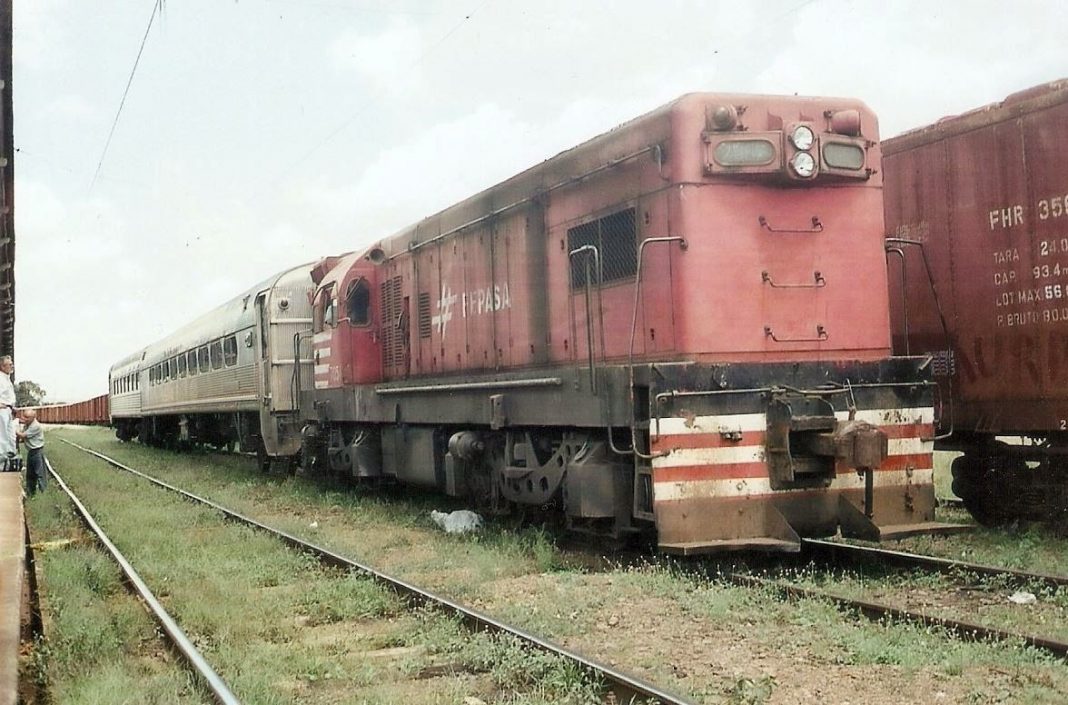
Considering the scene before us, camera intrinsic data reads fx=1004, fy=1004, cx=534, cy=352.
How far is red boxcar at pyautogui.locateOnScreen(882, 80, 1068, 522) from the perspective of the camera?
7.66 meters

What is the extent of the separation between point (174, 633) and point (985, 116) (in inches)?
283

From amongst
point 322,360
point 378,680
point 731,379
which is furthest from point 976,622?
point 322,360

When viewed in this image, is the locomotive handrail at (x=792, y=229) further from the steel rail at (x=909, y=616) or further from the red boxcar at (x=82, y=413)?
the red boxcar at (x=82, y=413)

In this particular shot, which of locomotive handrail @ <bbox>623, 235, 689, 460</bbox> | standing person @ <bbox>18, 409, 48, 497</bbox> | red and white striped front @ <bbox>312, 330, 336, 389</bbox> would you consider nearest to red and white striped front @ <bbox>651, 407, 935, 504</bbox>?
locomotive handrail @ <bbox>623, 235, 689, 460</bbox>

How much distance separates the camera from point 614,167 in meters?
7.39

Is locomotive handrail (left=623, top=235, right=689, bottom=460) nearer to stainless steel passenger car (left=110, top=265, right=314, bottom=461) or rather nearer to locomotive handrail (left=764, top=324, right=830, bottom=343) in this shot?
locomotive handrail (left=764, top=324, right=830, bottom=343)

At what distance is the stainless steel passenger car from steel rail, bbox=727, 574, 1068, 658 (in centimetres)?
928

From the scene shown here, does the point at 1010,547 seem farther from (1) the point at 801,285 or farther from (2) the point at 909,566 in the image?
(1) the point at 801,285

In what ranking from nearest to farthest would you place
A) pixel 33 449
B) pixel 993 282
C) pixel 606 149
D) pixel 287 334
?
1. pixel 606 149
2. pixel 993 282
3. pixel 33 449
4. pixel 287 334

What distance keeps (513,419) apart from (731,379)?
2354 mm

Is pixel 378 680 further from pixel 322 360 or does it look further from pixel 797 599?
pixel 322 360

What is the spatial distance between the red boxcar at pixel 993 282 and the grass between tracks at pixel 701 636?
9.01 ft

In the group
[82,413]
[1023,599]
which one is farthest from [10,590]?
[82,413]

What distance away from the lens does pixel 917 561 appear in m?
6.94
